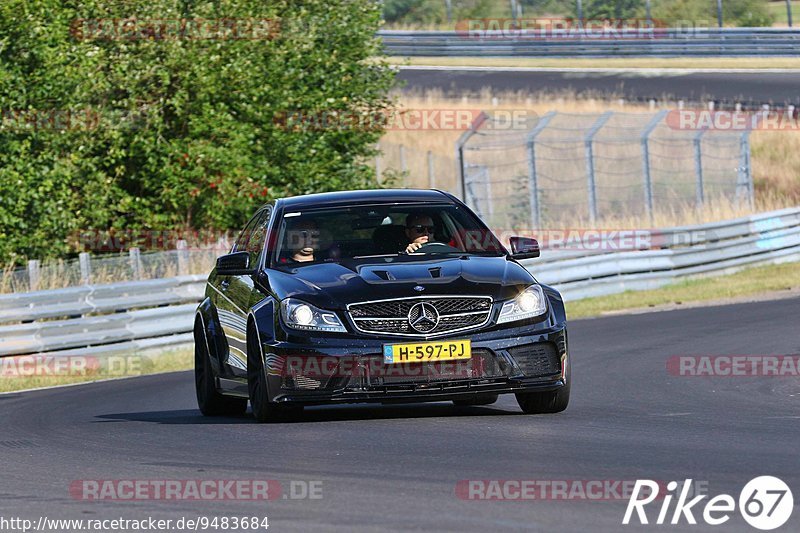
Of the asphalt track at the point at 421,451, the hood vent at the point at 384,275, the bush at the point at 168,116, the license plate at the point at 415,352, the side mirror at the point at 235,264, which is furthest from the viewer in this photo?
the bush at the point at 168,116

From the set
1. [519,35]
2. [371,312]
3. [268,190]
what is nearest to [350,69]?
[268,190]

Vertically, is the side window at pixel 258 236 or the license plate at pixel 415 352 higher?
the side window at pixel 258 236

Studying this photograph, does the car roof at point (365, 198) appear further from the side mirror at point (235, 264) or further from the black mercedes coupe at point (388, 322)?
the side mirror at point (235, 264)

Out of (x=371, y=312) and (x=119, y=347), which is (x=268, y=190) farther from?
(x=371, y=312)

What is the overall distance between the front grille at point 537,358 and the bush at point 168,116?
1466 centimetres

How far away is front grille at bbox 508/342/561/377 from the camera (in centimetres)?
999

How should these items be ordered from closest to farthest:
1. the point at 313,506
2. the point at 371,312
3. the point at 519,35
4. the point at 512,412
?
1. the point at 313,506
2. the point at 371,312
3. the point at 512,412
4. the point at 519,35

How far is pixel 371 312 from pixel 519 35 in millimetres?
45333

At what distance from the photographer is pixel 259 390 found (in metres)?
10.3

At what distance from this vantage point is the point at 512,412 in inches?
431

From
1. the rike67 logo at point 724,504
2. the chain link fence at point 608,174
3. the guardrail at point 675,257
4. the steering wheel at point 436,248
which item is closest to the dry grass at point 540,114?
the chain link fence at point 608,174

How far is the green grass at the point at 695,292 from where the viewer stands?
79.4 ft

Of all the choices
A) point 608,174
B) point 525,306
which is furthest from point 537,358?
point 608,174

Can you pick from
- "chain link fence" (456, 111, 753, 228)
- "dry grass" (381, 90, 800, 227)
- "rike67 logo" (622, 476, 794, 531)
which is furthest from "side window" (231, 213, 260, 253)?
"dry grass" (381, 90, 800, 227)
